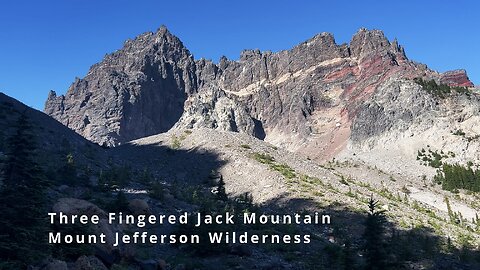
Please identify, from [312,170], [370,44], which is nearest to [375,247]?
[312,170]

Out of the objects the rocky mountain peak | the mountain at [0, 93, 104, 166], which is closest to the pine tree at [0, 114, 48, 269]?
the mountain at [0, 93, 104, 166]

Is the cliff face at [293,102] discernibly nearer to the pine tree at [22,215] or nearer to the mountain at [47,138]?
the mountain at [47,138]

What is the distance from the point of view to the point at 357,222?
1304 inches

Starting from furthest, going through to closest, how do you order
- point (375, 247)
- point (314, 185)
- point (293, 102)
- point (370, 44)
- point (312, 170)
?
point (293, 102) → point (370, 44) → point (312, 170) → point (314, 185) → point (375, 247)

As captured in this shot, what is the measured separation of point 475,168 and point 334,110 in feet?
280

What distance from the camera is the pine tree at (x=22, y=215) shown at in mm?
11938

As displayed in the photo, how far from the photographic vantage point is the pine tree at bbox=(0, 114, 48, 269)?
39.2 feet

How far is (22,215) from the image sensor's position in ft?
42.0

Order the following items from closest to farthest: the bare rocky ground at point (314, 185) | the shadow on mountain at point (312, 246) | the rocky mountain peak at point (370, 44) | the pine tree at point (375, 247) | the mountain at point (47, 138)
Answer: the pine tree at point (375, 247)
the shadow on mountain at point (312, 246)
the bare rocky ground at point (314, 185)
the mountain at point (47, 138)
the rocky mountain peak at point (370, 44)

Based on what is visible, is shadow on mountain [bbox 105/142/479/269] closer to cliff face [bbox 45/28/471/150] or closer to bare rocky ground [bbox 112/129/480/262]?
bare rocky ground [bbox 112/129/480/262]

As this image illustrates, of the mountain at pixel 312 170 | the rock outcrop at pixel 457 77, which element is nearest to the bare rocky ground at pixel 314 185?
the mountain at pixel 312 170

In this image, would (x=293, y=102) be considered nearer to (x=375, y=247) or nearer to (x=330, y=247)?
(x=330, y=247)

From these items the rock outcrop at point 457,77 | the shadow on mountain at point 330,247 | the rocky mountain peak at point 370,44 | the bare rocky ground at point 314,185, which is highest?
the rocky mountain peak at point 370,44

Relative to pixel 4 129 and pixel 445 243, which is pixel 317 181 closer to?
pixel 445 243
